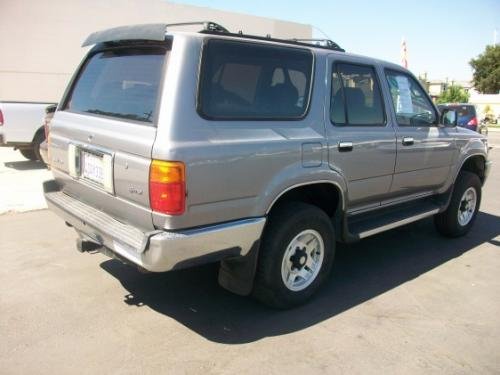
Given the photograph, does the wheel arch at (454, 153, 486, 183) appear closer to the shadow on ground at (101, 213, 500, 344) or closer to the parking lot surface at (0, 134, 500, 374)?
the shadow on ground at (101, 213, 500, 344)

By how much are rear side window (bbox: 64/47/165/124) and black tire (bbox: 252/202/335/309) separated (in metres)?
1.18

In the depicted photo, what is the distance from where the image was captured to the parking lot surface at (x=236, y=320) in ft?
9.64

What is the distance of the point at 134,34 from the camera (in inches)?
124

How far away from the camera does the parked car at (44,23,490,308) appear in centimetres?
283

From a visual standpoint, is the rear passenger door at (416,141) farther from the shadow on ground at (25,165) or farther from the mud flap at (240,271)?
the shadow on ground at (25,165)

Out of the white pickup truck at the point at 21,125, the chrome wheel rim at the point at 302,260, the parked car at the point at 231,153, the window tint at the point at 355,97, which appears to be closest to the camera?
the parked car at the point at 231,153

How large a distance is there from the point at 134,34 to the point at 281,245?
1784 millimetres

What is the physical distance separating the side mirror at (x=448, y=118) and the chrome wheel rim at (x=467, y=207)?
3.06 feet

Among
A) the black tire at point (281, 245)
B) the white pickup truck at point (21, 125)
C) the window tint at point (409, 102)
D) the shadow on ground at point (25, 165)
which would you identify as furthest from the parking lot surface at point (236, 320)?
the white pickup truck at point (21, 125)

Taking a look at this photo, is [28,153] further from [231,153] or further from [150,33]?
[231,153]

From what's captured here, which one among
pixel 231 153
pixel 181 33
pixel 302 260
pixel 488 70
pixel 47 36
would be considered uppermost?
pixel 488 70

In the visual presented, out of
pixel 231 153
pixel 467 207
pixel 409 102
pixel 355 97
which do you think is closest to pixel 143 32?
pixel 231 153

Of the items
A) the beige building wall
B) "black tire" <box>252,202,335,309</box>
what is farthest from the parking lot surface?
the beige building wall

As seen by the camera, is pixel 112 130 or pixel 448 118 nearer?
pixel 112 130
